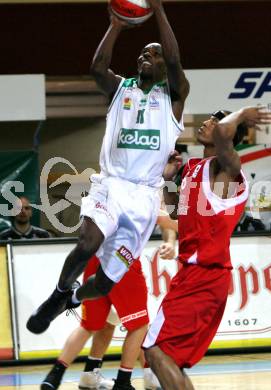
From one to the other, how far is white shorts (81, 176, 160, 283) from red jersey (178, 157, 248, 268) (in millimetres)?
949

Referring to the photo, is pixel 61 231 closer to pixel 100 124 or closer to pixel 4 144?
pixel 4 144

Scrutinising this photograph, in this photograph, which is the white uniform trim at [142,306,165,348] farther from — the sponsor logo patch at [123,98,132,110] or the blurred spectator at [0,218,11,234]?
the blurred spectator at [0,218,11,234]

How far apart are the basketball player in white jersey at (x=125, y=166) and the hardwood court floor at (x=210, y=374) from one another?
1589 millimetres

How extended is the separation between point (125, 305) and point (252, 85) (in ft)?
16.5

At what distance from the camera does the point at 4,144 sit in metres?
14.6

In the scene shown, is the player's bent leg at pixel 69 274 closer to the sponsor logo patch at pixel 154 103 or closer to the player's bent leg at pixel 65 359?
the player's bent leg at pixel 65 359

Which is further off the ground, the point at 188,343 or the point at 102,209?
the point at 102,209

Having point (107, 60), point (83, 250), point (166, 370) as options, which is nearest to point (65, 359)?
point (83, 250)

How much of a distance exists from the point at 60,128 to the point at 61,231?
144 inches

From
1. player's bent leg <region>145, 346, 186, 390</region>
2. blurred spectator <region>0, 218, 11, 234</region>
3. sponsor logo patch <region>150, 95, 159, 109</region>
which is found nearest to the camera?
player's bent leg <region>145, 346, 186, 390</region>

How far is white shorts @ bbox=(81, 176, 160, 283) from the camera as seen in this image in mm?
7875

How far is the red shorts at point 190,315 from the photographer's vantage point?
268 inches

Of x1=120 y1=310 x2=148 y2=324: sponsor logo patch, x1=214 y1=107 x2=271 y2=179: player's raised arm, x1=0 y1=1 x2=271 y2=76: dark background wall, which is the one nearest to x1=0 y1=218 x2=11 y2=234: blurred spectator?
x1=0 y1=1 x2=271 y2=76: dark background wall

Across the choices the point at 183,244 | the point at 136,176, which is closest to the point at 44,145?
the point at 136,176
